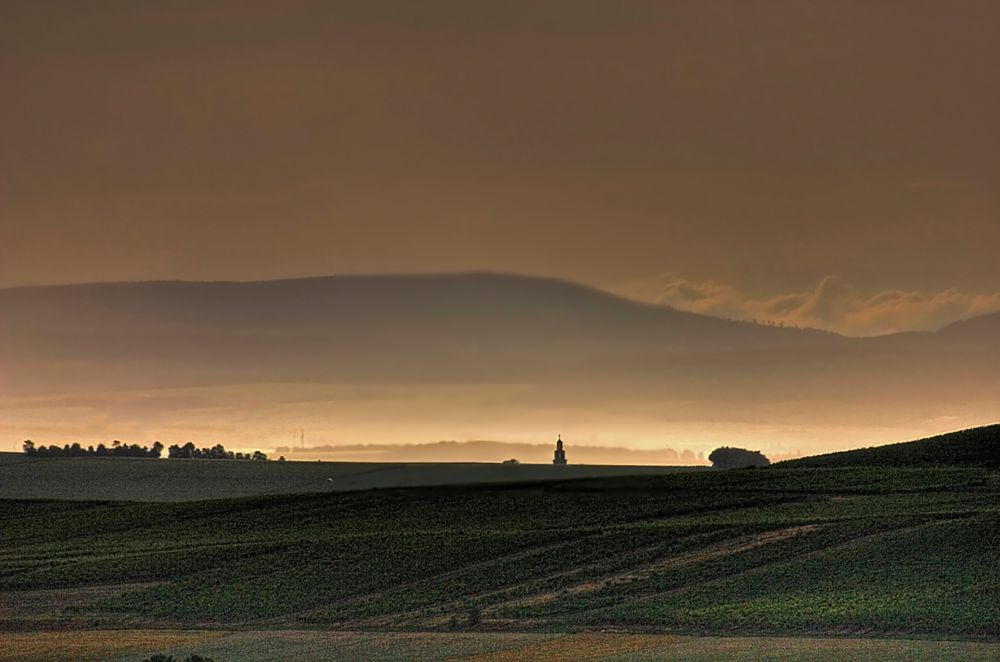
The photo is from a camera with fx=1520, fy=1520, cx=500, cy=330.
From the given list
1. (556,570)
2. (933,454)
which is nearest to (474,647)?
(556,570)

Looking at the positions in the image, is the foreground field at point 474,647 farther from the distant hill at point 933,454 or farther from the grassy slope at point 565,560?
the distant hill at point 933,454

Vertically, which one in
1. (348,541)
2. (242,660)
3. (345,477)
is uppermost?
(345,477)

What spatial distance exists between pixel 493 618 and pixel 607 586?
9.16 meters

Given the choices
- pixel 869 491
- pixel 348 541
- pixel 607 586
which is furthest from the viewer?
pixel 869 491

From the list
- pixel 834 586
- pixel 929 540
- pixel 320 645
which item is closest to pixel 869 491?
pixel 929 540

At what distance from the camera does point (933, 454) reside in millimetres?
140500

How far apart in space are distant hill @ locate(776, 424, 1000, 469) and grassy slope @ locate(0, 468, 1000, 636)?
7641 millimetres

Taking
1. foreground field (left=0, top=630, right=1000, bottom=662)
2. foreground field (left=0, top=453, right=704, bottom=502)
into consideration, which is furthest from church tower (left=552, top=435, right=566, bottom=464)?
foreground field (left=0, top=630, right=1000, bottom=662)

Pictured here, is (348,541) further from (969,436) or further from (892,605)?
(969,436)

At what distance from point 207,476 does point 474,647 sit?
350 feet

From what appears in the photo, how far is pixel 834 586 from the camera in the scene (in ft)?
282

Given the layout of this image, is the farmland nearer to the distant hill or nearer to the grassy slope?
the grassy slope

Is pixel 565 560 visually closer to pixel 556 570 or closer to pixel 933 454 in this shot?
pixel 556 570

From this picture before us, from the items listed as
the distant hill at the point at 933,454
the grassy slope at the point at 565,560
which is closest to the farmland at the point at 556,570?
the grassy slope at the point at 565,560
